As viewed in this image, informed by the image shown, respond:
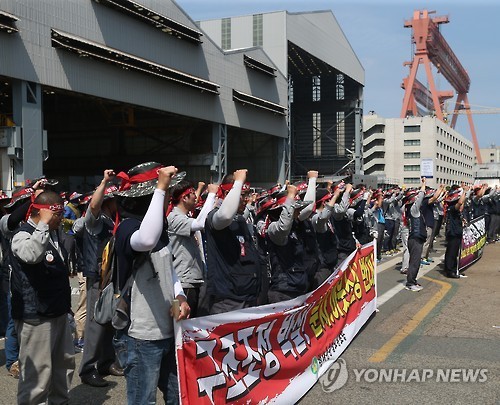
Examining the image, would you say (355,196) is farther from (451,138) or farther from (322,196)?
(451,138)

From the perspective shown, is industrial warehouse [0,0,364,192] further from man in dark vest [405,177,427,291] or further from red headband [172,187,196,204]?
red headband [172,187,196,204]

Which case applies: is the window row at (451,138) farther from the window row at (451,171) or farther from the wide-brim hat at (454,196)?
the wide-brim hat at (454,196)

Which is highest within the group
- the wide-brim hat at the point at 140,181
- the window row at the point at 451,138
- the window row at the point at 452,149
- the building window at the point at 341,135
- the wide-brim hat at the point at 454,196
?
the window row at the point at 451,138

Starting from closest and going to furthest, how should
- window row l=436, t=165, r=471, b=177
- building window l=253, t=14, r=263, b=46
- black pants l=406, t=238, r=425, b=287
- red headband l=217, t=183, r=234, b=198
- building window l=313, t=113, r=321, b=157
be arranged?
red headband l=217, t=183, r=234, b=198 < black pants l=406, t=238, r=425, b=287 < building window l=253, t=14, r=263, b=46 < building window l=313, t=113, r=321, b=157 < window row l=436, t=165, r=471, b=177

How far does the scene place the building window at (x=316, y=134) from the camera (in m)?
48.3

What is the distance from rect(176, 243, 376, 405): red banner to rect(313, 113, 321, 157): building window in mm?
42531

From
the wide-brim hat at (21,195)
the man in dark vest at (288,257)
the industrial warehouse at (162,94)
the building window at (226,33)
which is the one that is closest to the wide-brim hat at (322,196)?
the man in dark vest at (288,257)

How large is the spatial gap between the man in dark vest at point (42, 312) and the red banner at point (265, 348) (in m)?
1.19

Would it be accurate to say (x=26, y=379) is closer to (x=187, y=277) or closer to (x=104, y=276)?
(x=104, y=276)

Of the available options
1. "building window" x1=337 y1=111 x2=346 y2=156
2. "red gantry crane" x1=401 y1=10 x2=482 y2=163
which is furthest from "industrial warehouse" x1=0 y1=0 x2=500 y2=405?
"red gantry crane" x1=401 y1=10 x2=482 y2=163

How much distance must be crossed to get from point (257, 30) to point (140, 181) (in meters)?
33.1

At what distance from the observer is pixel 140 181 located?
11.5 ft

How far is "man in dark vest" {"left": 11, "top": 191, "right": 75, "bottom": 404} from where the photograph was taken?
13.1 ft

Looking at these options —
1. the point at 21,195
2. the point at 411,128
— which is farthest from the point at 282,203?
the point at 411,128
